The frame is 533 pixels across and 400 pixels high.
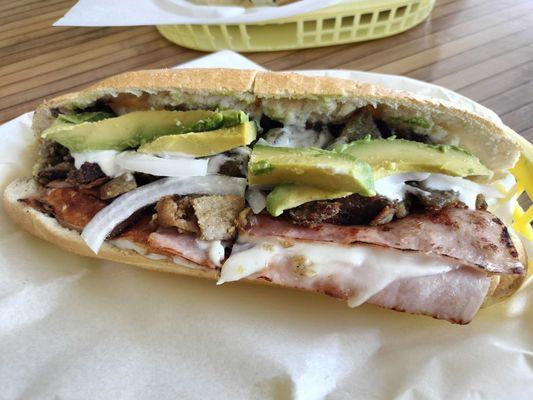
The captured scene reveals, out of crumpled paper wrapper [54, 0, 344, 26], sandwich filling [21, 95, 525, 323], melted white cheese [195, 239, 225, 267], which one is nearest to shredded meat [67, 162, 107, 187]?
sandwich filling [21, 95, 525, 323]

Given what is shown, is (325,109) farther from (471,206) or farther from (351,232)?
(471,206)

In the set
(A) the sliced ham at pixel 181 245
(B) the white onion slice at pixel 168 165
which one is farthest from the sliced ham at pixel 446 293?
(B) the white onion slice at pixel 168 165

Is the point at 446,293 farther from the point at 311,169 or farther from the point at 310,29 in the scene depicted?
the point at 310,29

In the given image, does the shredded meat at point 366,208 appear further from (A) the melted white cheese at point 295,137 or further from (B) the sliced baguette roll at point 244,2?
(B) the sliced baguette roll at point 244,2

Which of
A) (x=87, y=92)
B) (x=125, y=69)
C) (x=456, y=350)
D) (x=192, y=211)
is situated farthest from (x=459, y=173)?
(x=125, y=69)

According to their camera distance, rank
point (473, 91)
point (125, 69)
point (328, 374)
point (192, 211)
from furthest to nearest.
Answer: point (125, 69) → point (473, 91) → point (192, 211) → point (328, 374)

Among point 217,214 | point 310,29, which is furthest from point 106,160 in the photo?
point 310,29

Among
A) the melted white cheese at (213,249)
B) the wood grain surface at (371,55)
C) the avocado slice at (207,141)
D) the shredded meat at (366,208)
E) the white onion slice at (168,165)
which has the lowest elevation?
the wood grain surface at (371,55)
